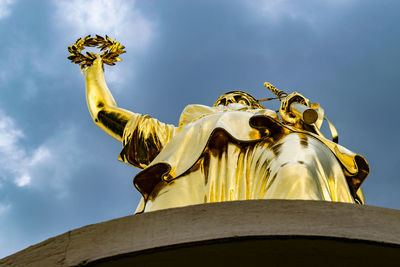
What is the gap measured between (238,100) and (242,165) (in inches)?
119

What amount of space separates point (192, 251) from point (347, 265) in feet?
2.62

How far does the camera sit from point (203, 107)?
7363 mm

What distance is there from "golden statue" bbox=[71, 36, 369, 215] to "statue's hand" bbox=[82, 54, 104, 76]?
27.5 inches

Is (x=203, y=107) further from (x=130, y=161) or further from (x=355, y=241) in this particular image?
(x=355, y=241)

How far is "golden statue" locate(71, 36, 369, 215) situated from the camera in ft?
16.5

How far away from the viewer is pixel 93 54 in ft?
26.1

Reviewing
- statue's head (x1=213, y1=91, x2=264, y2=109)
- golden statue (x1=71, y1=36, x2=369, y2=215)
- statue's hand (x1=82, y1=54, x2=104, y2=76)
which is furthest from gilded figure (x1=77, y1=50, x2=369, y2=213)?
statue's head (x1=213, y1=91, x2=264, y2=109)

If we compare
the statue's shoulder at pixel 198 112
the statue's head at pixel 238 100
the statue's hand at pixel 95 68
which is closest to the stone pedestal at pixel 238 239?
the statue's shoulder at pixel 198 112

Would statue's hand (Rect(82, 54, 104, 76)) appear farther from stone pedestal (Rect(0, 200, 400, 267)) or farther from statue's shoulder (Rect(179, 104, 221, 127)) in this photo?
stone pedestal (Rect(0, 200, 400, 267))

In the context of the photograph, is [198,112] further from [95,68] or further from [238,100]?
[95,68]

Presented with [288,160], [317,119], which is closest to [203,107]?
[317,119]

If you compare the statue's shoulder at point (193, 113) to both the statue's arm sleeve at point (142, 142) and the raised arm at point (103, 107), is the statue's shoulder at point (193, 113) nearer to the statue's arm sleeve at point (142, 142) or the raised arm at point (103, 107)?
the statue's arm sleeve at point (142, 142)

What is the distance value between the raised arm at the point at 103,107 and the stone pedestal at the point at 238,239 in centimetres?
403

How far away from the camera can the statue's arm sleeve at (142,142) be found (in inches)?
267
